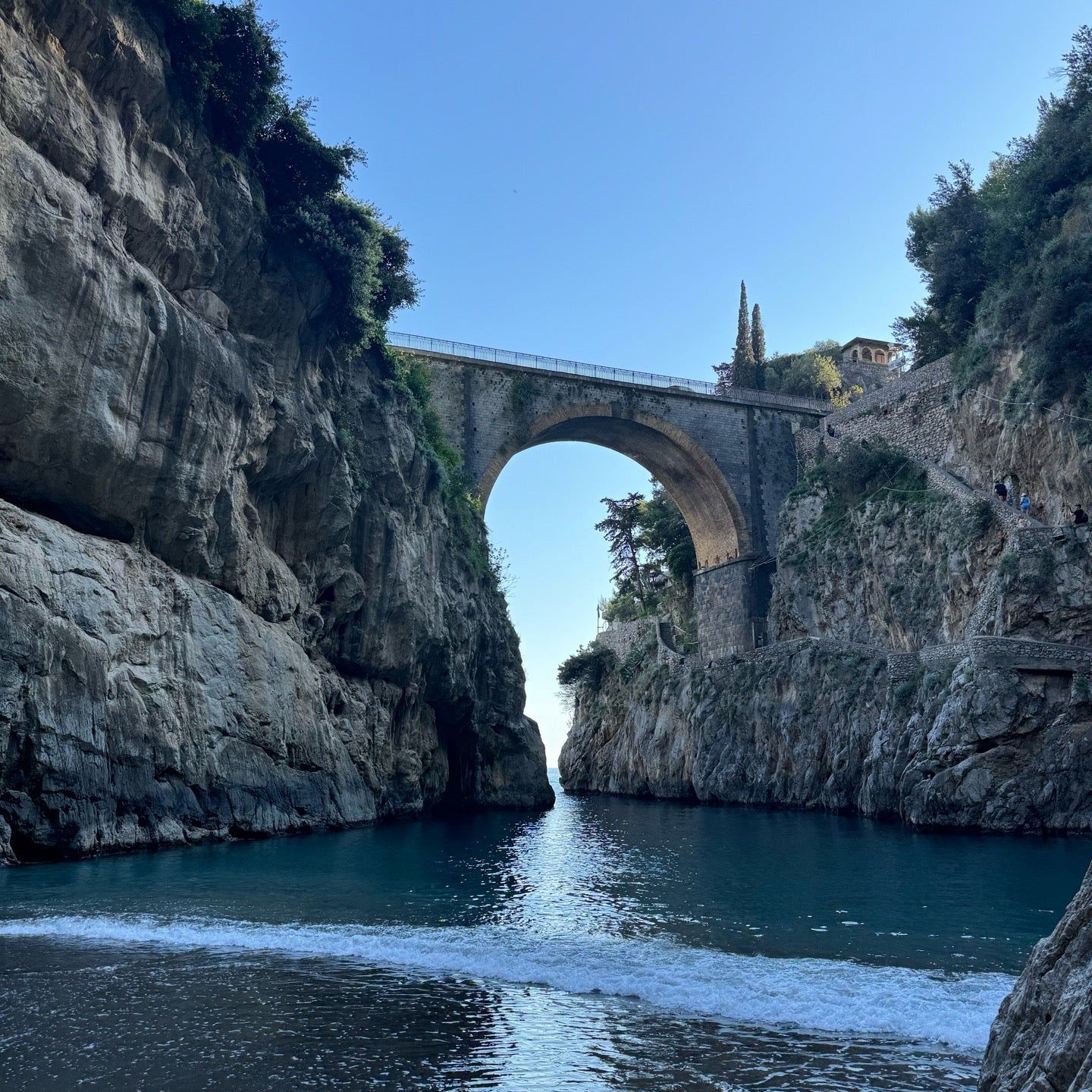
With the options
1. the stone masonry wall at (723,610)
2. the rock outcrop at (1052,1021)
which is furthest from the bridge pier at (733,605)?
the rock outcrop at (1052,1021)

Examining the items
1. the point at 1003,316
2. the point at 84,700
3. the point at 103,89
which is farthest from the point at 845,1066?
the point at 1003,316

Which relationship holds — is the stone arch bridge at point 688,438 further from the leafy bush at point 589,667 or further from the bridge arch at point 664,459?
the leafy bush at point 589,667

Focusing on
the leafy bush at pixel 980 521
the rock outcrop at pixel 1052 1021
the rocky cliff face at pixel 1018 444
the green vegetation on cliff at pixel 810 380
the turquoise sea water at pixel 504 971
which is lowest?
the turquoise sea water at pixel 504 971

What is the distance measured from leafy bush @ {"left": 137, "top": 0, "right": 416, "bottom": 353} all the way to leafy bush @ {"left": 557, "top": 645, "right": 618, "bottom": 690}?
26.4m

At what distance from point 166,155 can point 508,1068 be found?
66.7 ft

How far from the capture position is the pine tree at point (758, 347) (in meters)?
61.0

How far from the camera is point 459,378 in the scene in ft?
125

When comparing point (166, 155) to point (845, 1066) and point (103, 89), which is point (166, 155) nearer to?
point (103, 89)

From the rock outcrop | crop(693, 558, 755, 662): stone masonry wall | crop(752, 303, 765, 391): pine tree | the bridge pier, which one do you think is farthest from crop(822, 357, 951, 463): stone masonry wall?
the rock outcrop

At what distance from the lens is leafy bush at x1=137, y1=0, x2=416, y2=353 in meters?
21.3

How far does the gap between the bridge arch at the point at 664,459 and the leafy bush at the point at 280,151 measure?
432 inches

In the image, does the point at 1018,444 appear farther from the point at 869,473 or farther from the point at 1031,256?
the point at 869,473

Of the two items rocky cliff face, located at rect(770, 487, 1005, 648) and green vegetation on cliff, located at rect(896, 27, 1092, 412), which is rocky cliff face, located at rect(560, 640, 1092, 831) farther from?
green vegetation on cliff, located at rect(896, 27, 1092, 412)

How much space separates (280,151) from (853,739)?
22607 millimetres
